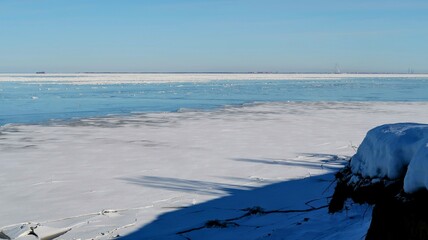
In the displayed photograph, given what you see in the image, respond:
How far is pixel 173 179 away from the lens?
870cm

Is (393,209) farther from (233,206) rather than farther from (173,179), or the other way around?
(173,179)

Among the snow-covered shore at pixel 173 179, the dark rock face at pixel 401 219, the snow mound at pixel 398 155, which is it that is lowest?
the snow-covered shore at pixel 173 179

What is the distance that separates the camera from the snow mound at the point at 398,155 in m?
Answer: 3.02

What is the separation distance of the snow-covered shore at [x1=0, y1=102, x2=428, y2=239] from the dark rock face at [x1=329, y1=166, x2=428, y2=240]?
0.32 meters

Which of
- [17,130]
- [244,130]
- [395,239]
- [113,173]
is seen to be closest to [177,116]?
[244,130]

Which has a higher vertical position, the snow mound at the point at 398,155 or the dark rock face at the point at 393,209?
the snow mound at the point at 398,155

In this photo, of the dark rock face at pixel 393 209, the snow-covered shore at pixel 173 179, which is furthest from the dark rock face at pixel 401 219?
the snow-covered shore at pixel 173 179

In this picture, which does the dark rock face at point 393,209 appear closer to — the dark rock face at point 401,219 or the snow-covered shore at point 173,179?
the dark rock face at point 401,219

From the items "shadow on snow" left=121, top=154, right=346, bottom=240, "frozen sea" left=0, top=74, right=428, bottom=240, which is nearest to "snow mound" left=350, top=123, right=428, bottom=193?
"frozen sea" left=0, top=74, right=428, bottom=240

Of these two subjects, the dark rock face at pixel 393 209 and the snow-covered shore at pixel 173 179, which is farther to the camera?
the snow-covered shore at pixel 173 179

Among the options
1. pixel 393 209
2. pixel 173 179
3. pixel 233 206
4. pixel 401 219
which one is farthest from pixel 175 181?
pixel 401 219

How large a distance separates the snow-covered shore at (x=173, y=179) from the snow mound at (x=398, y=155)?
55 centimetres

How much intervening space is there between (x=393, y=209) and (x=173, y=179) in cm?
575

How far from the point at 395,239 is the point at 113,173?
6.80 meters
